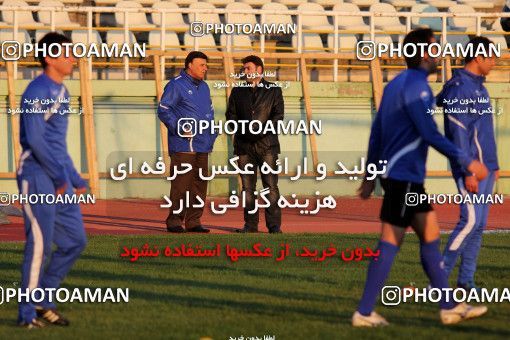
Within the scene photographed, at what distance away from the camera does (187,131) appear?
62.7ft

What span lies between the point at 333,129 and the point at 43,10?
19.9 ft

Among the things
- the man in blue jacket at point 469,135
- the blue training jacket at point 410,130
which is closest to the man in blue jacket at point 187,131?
the man in blue jacket at point 469,135

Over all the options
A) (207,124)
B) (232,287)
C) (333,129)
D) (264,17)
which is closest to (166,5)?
(264,17)

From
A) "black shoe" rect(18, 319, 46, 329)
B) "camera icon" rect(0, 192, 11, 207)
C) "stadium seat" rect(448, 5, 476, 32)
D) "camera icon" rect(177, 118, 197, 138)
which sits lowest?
"camera icon" rect(0, 192, 11, 207)

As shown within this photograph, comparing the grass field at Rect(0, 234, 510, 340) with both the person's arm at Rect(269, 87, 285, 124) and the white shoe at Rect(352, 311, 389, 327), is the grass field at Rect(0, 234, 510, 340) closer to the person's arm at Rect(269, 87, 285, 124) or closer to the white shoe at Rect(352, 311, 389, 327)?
the white shoe at Rect(352, 311, 389, 327)

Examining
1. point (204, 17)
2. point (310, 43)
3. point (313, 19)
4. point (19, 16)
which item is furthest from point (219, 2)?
point (19, 16)

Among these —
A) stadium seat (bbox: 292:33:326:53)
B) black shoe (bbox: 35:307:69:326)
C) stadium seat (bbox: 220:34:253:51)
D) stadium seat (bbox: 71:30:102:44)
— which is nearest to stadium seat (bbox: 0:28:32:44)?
stadium seat (bbox: 71:30:102:44)

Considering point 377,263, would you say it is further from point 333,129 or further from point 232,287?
point 333,129

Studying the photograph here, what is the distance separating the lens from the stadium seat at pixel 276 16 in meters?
29.5

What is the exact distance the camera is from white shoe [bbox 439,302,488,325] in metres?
10.5

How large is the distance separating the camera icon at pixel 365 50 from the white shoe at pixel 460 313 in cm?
1772

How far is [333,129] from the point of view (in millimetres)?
28062

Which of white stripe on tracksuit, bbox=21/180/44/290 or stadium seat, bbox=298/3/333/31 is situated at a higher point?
stadium seat, bbox=298/3/333/31

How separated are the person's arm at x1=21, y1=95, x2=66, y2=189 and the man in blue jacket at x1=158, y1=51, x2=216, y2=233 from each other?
28.6 ft
